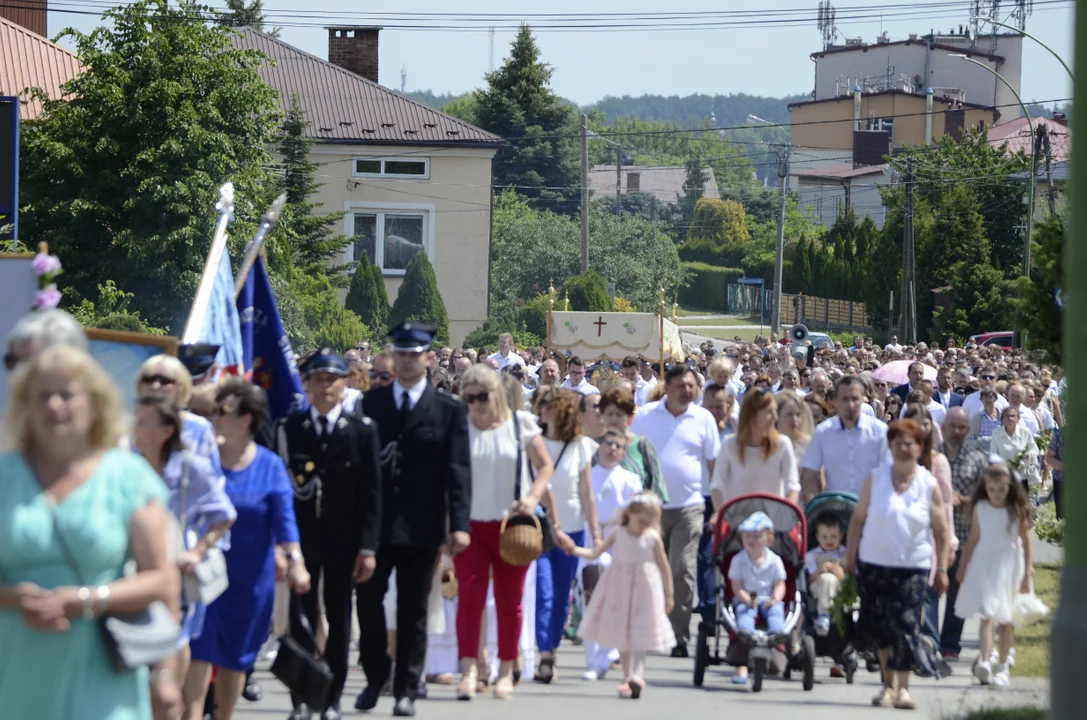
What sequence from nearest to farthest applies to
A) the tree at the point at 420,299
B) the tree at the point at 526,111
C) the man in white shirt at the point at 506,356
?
the man in white shirt at the point at 506,356
the tree at the point at 420,299
the tree at the point at 526,111

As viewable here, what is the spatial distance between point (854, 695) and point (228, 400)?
448cm

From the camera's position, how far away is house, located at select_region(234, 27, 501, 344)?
53844 mm

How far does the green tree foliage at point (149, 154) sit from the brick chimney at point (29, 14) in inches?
497

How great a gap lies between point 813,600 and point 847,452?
4.07ft

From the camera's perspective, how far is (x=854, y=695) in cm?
1015

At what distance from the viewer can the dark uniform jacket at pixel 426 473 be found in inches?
353

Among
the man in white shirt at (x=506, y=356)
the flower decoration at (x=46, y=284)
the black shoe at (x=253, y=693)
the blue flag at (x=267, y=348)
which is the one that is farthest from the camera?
the man in white shirt at (x=506, y=356)

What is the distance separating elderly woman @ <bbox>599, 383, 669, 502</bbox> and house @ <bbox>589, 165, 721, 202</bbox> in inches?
5461

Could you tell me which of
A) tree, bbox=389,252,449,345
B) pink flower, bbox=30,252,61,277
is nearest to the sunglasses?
pink flower, bbox=30,252,61,277

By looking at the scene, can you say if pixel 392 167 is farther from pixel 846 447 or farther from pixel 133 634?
pixel 133 634

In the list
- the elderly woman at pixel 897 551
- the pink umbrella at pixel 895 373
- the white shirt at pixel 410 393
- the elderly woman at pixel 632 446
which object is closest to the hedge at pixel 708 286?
the pink umbrella at pixel 895 373

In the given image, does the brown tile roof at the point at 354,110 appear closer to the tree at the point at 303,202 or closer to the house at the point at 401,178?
the house at the point at 401,178

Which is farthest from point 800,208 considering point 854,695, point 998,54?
point 854,695

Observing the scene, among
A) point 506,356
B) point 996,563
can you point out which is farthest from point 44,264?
point 506,356
